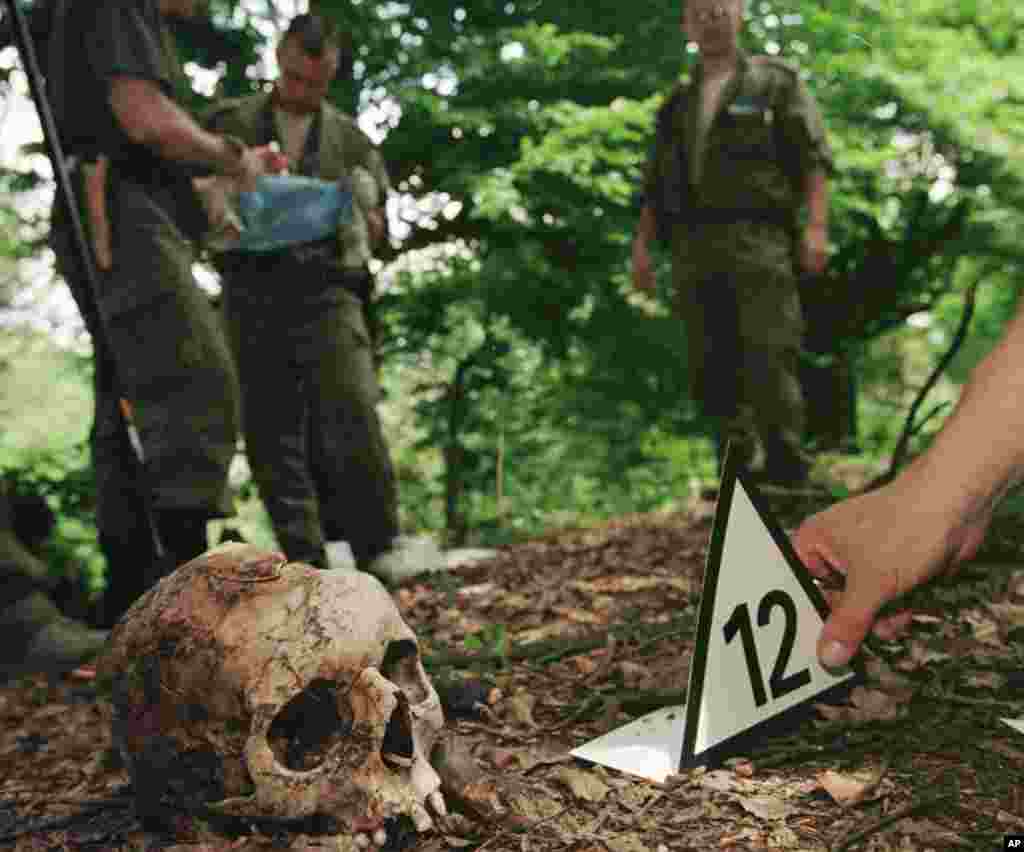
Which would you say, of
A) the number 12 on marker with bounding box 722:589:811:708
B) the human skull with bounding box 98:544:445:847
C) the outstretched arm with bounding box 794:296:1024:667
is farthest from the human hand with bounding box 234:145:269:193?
the outstretched arm with bounding box 794:296:1024:667

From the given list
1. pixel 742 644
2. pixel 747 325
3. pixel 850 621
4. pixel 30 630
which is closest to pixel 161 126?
pixel 30 630

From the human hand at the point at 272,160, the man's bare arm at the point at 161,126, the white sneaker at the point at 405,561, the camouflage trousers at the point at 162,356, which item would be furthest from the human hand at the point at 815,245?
the camouflage trousers at the point at 162,356

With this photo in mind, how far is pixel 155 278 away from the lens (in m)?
3.33

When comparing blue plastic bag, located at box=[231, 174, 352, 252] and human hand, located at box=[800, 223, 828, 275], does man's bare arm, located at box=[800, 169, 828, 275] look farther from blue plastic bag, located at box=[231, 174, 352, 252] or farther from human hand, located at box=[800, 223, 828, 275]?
blue plastic bag, located at box=[231, 174, 352, 252]

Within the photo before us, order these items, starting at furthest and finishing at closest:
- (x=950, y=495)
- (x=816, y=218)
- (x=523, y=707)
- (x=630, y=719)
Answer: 1. (x=816, y=218)
2. (x=523, y=707)
3. (x=630, y=719)
4. (x=950, y=495)

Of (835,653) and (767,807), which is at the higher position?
(835,653)

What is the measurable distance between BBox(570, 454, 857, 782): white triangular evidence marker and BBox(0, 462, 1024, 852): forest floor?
0.08 meters

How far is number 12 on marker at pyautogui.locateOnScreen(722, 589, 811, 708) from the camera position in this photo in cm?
177

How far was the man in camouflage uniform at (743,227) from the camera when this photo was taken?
4.86 metres

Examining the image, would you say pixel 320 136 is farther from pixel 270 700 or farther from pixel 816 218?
pixel 816 218

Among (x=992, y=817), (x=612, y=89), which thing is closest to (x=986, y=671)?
(x=992, y=817)

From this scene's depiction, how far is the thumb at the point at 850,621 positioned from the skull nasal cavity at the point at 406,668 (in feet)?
2.78

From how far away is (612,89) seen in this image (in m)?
4.20

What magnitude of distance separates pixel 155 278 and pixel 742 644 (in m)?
2.65
